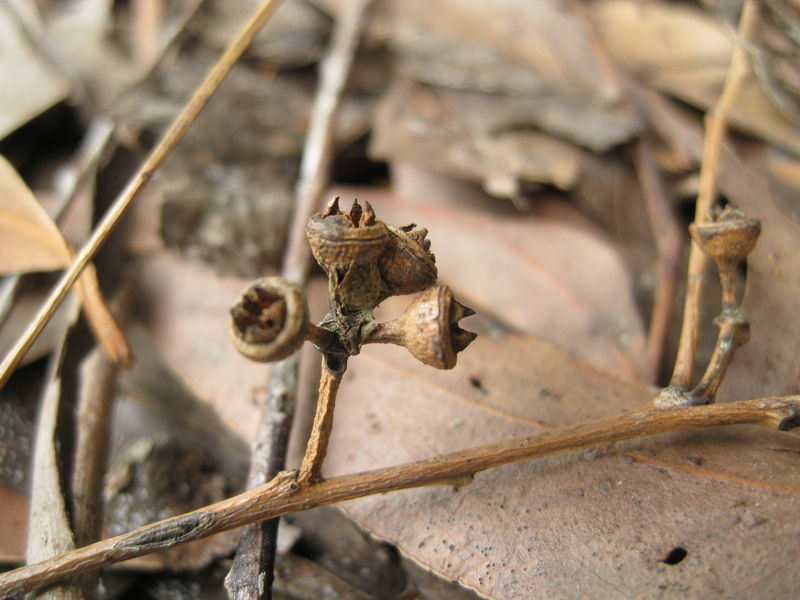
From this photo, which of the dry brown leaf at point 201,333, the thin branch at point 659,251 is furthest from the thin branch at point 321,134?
the thin branch at point 659,251

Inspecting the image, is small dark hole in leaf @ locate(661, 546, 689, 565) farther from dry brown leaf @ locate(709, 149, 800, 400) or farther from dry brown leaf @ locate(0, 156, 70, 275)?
dry brown leaf @ locate(0, 156, 70, 275)

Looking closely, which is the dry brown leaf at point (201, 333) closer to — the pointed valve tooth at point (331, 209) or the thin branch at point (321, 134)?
the thin branch at point (321, 134)

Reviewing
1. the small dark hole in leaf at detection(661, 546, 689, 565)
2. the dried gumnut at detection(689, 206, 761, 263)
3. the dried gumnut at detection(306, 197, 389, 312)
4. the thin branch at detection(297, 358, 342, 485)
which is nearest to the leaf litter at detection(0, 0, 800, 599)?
the small dark hole in leaf at detection(661, 546, 689, 565)

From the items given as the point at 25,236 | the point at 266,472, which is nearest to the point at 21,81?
the point at 25,236

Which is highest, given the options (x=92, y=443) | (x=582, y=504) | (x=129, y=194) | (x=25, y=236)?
(x=129, y=194)

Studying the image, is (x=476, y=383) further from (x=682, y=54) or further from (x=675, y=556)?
(x=682, y=54)

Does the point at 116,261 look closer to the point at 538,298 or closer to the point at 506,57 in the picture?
the point at 538,298
